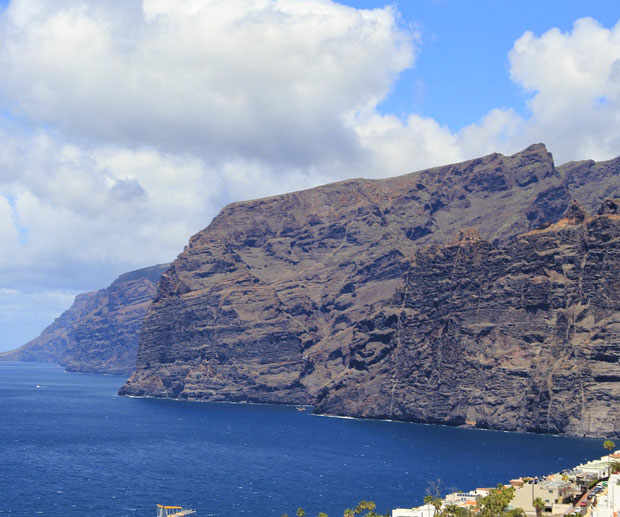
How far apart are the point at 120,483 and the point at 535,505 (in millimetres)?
99730

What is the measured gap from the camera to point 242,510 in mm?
174000

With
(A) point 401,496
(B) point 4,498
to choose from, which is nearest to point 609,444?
(A) point 401,496

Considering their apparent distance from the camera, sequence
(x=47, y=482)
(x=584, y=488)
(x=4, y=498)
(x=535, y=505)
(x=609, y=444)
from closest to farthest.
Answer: (x=535, y=505)
(x=584, y=488)
(x=609, y=444)
(x=4, y=498)
(x=47, y=482)

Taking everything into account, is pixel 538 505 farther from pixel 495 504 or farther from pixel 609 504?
pixel 609 504

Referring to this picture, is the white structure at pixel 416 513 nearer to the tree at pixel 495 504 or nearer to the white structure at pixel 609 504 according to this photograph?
the tree at pixel 495 504

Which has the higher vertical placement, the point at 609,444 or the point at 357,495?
the point at 609,444

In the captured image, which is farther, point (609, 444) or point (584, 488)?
point (609, 444)

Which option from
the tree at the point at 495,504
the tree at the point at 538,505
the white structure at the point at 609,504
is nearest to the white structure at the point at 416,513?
the tree at the point at 495,504

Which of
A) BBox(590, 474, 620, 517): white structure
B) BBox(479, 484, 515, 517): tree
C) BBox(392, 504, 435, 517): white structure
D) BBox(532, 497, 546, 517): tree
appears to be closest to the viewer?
BBox(590, 474, 620, 517): white structure

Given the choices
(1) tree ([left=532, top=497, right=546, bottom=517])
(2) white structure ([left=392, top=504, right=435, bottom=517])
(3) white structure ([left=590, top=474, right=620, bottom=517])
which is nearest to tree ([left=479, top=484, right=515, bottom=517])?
(1) tree ([left=532, top=497, right=546, bottom=517])

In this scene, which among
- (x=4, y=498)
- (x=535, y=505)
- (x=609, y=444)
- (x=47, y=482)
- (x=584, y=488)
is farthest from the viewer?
(x=47, y=482)

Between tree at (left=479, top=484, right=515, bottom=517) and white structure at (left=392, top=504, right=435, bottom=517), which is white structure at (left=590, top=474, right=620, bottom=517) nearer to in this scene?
tree at (left=479, top=484, right=515, bottom=517)

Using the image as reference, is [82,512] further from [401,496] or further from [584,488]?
[584,488]

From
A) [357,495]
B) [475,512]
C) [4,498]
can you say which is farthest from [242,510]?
[475,512]
